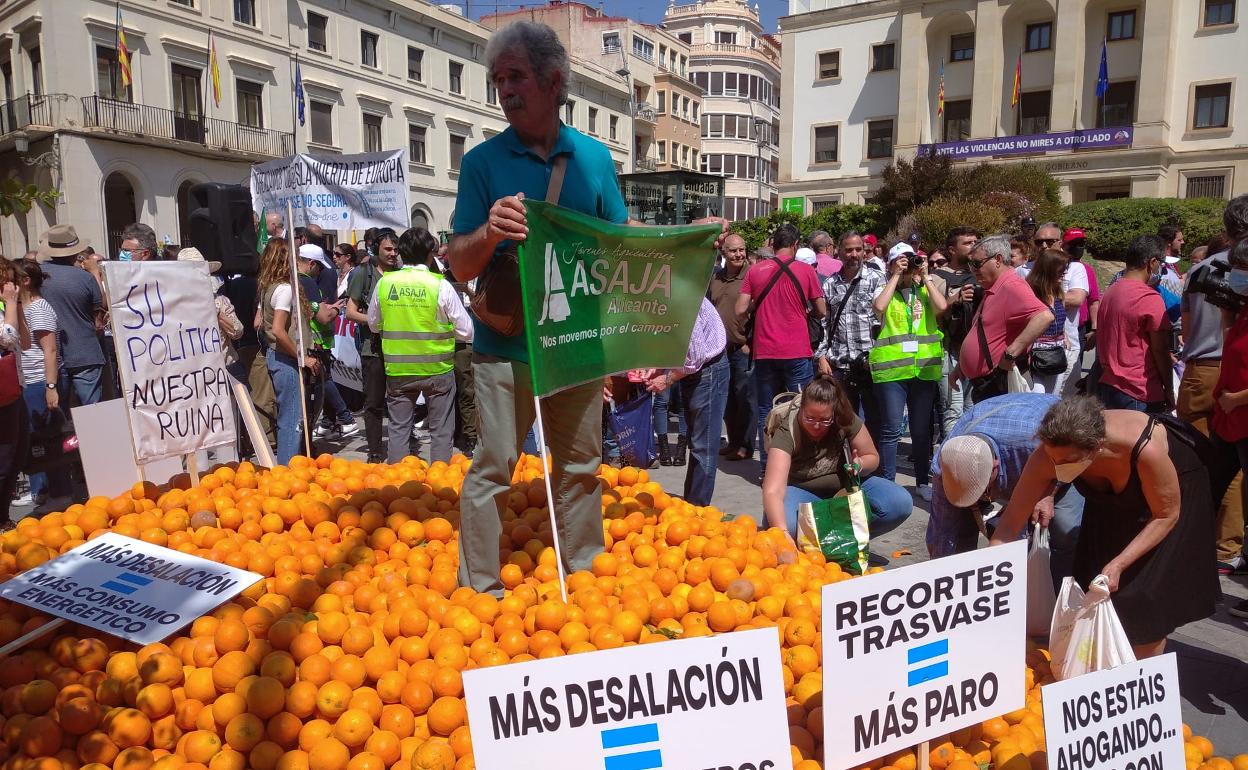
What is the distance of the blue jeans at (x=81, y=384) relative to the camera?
6.76 metres

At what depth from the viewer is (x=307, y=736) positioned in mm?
2283

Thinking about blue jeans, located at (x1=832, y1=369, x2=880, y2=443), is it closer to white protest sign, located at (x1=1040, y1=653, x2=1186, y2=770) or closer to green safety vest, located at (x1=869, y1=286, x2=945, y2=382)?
green safety vest, located at (x1=869, y1=286, x2=945, y2=382)

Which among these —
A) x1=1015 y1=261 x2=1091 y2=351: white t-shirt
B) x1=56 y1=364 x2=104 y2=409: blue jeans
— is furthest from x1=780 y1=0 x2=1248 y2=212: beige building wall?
x1=56 y1=364 x2=104 y2=409: blue jeans

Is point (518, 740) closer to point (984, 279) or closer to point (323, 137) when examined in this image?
point (984, 279)

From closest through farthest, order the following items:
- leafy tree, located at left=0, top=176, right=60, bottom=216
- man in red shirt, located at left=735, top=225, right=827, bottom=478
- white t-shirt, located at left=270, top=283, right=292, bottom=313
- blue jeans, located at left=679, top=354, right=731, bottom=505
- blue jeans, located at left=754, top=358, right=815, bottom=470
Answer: leafy tree, located at left=0, top=176, right=60, bottom=216 < blue jeans, located at left=679, top=354, right=731, bottom=505 < white t-shirt, located at left=270, top=283, right=292, bottom=313 < man in red shirt, located at left=735, top=225, right=827, bottom=478 < blue jeans, located at left=754, top=358, right=815, bottom=470

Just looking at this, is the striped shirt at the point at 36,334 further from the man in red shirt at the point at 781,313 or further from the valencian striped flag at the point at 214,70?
the valencian striped flag at the point at 214,70

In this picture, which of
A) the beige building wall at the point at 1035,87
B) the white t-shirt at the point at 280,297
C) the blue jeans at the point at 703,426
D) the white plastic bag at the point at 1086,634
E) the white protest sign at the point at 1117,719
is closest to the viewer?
the white protest sign at the point at 1117,719

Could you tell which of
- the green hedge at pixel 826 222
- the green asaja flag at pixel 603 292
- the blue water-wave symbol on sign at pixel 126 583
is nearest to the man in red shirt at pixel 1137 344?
the green asaja flag at pixel 603 292

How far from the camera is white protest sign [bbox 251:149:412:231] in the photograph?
432 inches

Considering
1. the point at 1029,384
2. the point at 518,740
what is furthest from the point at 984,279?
the point at 518,740

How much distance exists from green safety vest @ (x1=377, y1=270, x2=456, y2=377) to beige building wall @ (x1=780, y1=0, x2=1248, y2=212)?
3588 cm

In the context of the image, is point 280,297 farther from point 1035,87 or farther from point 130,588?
point 1035,87

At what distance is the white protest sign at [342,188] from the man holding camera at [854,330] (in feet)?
19.5

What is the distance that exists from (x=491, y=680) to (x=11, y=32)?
3332 cm
